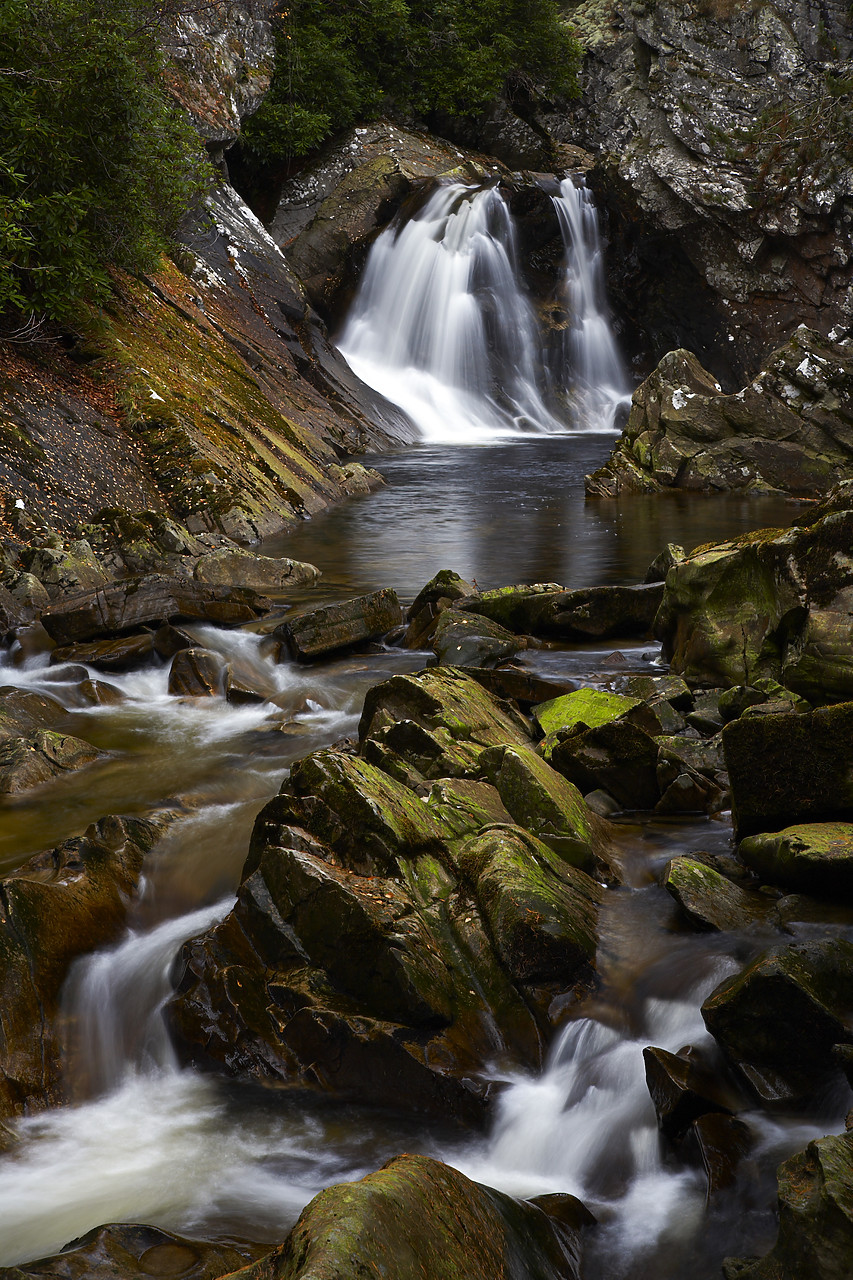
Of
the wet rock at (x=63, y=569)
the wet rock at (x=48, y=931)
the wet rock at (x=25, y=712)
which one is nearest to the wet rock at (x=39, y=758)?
the wet rock at (x=25, y=712)

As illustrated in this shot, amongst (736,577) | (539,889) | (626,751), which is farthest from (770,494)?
(539,889)

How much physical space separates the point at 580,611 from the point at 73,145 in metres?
10.1

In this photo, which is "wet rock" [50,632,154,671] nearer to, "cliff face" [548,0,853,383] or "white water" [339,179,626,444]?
"white water" [339,179,626,444]

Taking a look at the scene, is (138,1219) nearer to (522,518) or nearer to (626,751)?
(626,751)

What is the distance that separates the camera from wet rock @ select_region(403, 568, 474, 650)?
30.9 ft

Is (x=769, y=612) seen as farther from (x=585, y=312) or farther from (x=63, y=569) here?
(x=585, y=312)

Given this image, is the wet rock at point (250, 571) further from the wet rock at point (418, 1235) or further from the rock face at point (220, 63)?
the rock face at point (220, 63)

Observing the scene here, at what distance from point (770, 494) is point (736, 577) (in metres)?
12.9

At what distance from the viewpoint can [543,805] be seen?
5.14 meters

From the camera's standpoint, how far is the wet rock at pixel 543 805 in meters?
5.05

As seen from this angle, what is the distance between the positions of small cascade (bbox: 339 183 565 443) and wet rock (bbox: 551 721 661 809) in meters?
22.0

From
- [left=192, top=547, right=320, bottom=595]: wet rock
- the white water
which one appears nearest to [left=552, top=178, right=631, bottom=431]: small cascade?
the white water

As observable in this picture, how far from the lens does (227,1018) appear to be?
424 centimetres

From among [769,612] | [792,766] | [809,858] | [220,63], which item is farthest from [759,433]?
[809,858]
